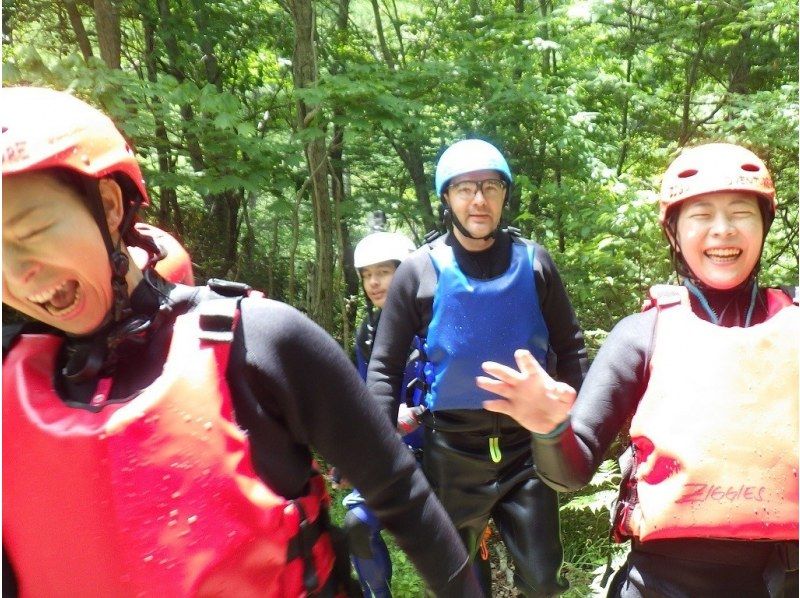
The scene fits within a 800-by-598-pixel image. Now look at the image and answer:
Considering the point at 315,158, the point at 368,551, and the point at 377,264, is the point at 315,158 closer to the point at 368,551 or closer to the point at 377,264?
the point at 377,264

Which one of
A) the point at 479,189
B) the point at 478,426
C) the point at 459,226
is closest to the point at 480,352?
the point at 478,426

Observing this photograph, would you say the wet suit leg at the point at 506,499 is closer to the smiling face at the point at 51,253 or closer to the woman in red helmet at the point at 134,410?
the woman in red helmet at the point at 134,410

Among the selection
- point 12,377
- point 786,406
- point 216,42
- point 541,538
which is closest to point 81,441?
point 12,377

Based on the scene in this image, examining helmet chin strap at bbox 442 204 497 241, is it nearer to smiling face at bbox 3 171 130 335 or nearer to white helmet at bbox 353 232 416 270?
white helmet at bbox 353 232 416 270

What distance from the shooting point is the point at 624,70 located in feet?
25.3

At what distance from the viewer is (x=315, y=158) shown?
23.1 ft

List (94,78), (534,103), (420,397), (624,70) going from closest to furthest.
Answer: (420,397)
(94,78)
(534,103)
(624,70)

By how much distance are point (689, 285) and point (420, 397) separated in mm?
1804

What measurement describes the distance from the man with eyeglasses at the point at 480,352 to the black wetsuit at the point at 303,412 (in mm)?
1614

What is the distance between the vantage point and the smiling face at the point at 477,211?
133 inches

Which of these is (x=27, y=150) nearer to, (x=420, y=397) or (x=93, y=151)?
(x=93, y=151)

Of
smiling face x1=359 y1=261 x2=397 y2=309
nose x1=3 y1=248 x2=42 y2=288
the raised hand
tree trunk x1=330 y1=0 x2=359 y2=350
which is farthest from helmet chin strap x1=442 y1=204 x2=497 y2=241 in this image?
tree trunk x1=330 y1=0 x2=359 y2=350


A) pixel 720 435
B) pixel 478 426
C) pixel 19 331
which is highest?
pixel 19 331

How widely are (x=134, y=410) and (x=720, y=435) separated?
162 cm
